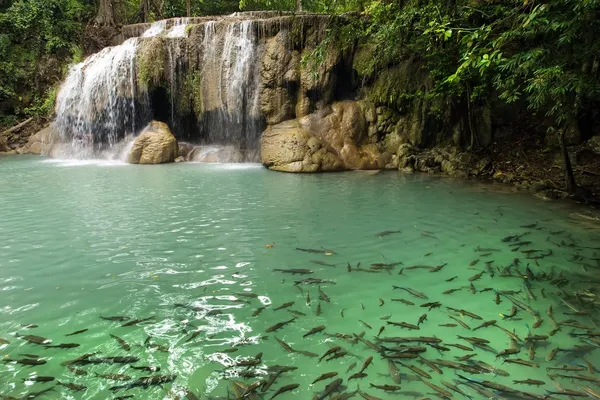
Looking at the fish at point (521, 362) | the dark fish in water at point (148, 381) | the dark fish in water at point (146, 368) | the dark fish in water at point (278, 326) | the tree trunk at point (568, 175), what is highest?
the tree trunk at point (568, 175)

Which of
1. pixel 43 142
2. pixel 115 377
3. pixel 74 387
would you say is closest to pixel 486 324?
pixel 115 377

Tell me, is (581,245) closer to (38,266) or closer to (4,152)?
(38,266)

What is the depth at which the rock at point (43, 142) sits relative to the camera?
56.1 feet

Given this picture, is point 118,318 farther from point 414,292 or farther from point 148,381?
point 414,292

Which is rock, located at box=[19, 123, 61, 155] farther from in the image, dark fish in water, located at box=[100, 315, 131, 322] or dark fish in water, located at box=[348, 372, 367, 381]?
dark fish in water, located at box=[348, 372, 367, 381]

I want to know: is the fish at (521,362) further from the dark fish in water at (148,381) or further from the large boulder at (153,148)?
the large boulder at (153,148)

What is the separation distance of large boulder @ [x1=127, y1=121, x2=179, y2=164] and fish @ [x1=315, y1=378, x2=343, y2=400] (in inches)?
513

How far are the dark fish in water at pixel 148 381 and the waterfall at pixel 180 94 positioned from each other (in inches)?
493

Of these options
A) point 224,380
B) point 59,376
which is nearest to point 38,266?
point 59,376

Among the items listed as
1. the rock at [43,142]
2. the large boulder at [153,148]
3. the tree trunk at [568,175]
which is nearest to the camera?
the tree trunk at [568,175]

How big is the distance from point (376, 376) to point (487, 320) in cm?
137

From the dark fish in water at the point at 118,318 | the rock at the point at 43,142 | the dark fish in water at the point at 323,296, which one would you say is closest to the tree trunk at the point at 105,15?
the rock at the point at 43,142

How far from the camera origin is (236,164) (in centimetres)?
1418

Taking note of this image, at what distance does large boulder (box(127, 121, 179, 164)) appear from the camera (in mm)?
14078
